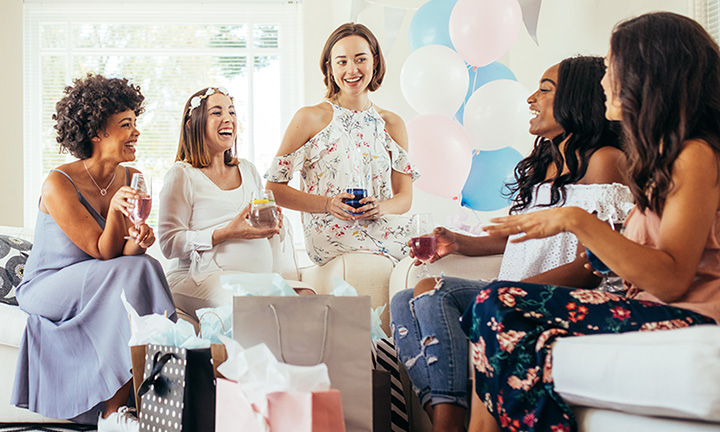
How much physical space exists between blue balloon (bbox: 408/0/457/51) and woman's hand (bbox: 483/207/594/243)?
8.36 feet

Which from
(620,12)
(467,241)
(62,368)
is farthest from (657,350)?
(620,12)

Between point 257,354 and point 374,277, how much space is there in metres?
1.24

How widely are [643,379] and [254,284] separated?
35.4 inches

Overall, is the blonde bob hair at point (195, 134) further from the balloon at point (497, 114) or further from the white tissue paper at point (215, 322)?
the balloon at point (497, 114)

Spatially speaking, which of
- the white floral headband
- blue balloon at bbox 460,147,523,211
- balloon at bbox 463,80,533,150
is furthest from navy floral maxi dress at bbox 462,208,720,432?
blue balloon at bbox 460,147,523,211

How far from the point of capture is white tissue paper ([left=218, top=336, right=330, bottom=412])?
3.72 ft

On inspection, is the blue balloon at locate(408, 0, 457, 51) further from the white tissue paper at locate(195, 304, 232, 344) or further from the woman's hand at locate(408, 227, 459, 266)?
the white tissue paper at locate(195, 304, 232, 344)

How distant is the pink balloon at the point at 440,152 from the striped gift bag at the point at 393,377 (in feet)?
5.15

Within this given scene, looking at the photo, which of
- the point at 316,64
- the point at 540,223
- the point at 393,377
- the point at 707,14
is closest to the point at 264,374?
the point at 540,223

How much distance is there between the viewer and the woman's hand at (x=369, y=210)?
2453mm

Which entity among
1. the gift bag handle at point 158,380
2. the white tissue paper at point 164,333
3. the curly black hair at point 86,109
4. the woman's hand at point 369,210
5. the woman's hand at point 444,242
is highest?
the curly black hair at point 86,109

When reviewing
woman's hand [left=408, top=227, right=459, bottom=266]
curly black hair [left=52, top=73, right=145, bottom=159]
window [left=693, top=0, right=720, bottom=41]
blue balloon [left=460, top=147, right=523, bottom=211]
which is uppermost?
window [left=693, top=0, right=720, bottom=41]

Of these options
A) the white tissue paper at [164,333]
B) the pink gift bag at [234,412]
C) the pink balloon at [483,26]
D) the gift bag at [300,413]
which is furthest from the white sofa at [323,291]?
the pink balloon at [483,26]

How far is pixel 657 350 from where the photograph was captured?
3.43ft
